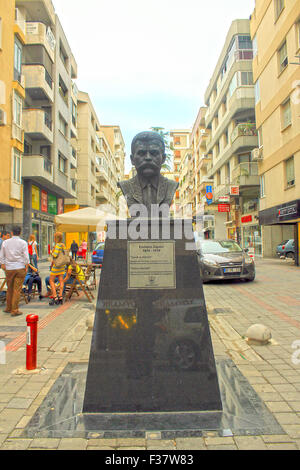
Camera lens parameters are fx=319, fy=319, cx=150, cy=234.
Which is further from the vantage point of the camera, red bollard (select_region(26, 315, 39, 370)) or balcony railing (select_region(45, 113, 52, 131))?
balcony railing (select_region(45, 113, 52, 131))

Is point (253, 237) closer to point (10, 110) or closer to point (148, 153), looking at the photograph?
point (10, 110)

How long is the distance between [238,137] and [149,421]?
24.3 metres

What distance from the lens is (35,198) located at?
2102 centimetres

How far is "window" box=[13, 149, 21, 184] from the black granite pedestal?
51.6 ft

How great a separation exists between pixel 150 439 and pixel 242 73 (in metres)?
27.2

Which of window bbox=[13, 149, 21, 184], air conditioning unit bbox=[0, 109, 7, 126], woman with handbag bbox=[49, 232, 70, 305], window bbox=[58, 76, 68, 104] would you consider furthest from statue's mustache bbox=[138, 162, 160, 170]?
window bbox=[58, 76, 68, 104]

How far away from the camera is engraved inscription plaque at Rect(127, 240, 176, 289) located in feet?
10.0

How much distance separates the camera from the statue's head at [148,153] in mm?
3928

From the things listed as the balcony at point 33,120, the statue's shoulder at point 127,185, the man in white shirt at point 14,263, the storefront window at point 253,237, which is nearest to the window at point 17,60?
the balcony at point 33,120

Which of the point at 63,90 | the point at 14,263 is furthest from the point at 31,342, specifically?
the point at 63,90

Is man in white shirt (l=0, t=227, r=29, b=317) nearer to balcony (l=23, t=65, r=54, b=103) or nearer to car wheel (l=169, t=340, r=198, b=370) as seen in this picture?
car wheel (l=169, t=340, r=198, b=370)

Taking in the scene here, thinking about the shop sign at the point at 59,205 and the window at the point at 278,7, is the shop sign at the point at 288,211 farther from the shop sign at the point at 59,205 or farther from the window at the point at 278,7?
the shop sign at the point at 59,205

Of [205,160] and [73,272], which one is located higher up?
[205,160]

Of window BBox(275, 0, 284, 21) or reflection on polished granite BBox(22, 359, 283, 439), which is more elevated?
window BBox(275, 0, 284, 21)
